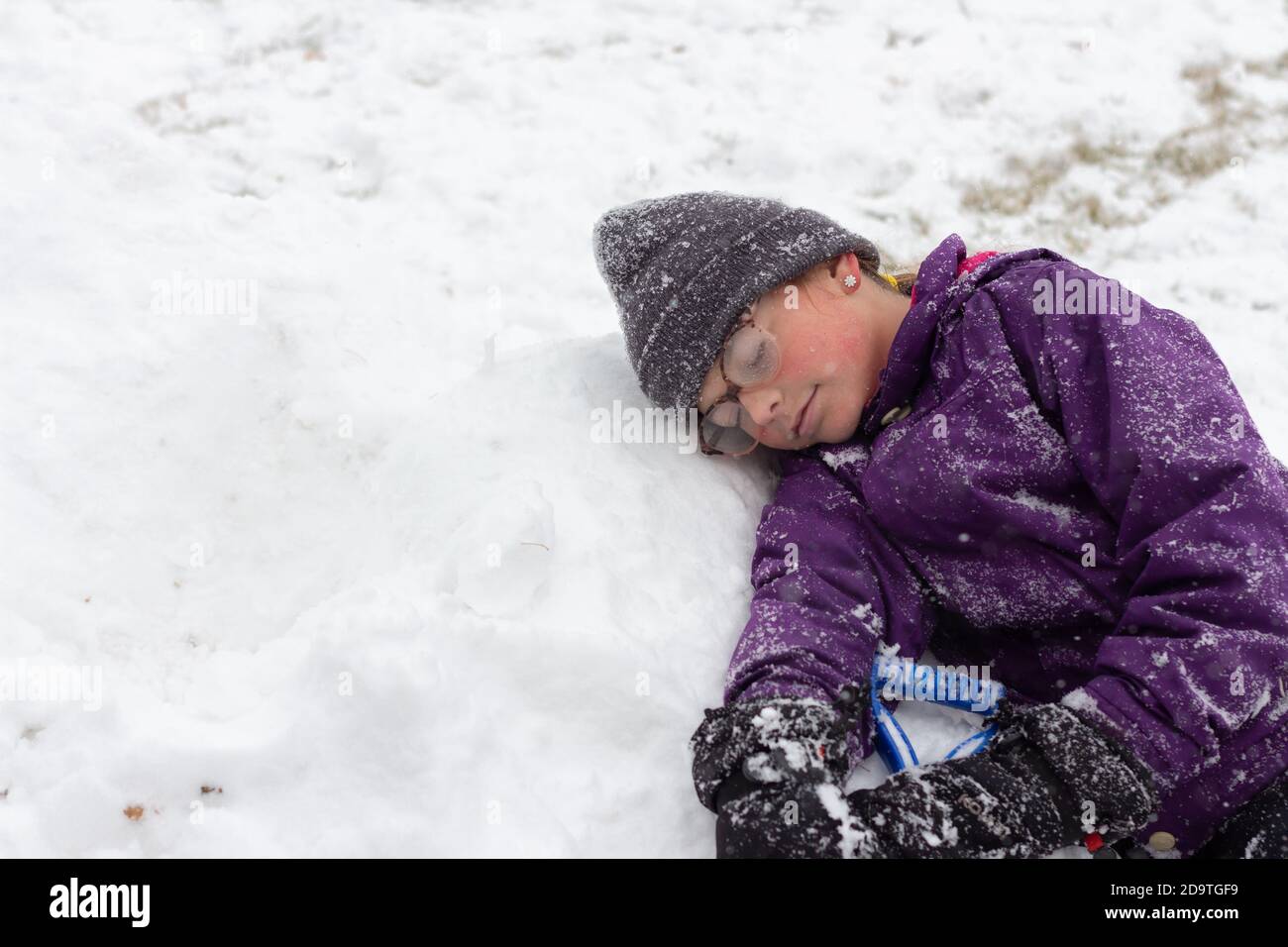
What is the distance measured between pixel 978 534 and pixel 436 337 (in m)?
1.66

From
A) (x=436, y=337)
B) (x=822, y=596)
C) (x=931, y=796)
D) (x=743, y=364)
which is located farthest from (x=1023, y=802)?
(x=436, y=337)

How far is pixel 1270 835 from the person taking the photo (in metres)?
1.90

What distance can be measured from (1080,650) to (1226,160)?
9.05ft

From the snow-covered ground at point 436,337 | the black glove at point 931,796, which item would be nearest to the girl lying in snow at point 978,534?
the black glove at point 931,796

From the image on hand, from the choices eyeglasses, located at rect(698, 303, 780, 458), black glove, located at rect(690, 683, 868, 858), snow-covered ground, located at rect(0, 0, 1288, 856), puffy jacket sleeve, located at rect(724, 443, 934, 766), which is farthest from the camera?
eyeglasses, located at rect(698, 303, 780, 458)

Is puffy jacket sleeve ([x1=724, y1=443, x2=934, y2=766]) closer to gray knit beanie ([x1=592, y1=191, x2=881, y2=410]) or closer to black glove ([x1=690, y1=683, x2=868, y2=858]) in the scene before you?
black glove ([x1=690, y1=683, x2=868, y2=858])

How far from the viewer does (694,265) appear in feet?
7.67

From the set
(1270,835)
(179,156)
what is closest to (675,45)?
(179,156)

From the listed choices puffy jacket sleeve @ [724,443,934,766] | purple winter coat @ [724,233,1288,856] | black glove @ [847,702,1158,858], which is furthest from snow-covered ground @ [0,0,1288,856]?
black glove @ [847,702,1158,858]

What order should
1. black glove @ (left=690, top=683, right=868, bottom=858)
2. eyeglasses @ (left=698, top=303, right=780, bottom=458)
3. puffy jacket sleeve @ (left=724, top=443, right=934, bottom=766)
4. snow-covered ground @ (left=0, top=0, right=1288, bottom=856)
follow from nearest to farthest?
black glove @ (left=690, top=683, right=868, bottom=858) < snow-covered ground @ (left=0, top=0, right=1288, bottom=856) < puffy jacket sleeve @ (left=724, top=443, right=934, bottom=766) < eyeglasses @ (left=698, top=303, right=780, bottom=458)

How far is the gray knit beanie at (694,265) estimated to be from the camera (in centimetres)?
231

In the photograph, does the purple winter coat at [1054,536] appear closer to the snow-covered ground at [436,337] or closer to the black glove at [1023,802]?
the black glove at [1023,802]

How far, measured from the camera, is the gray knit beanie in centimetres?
231
